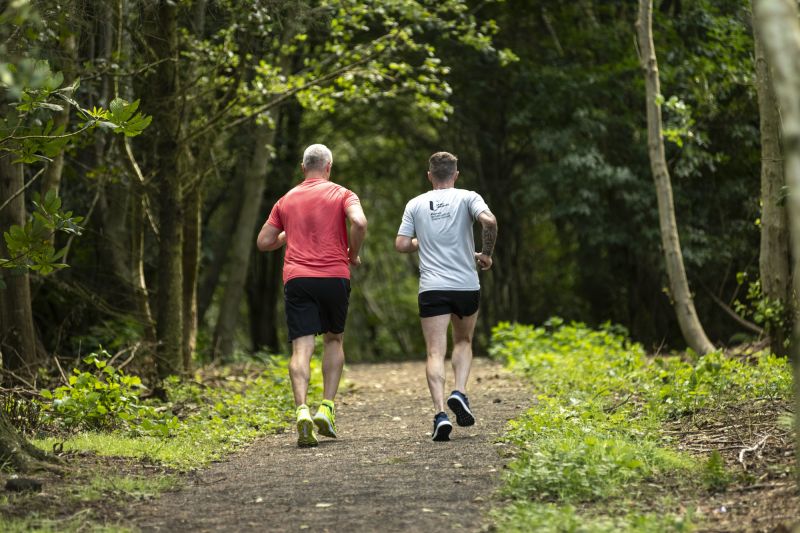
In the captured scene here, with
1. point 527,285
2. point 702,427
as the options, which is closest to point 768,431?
point 702,427

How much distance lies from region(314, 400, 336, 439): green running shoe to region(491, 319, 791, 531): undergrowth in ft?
4.56

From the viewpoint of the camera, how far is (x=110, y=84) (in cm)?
1263

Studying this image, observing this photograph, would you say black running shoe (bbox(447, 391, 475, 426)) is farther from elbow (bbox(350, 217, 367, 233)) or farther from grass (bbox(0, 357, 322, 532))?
grass (bbox(0, 357, 322, 532))

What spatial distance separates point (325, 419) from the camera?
26.1ft

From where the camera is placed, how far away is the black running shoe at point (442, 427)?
7656 millimetres

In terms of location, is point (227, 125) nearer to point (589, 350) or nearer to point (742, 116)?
point (589, 350)

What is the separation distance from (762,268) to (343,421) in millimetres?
4549

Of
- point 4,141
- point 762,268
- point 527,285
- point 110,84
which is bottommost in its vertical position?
point 527,285

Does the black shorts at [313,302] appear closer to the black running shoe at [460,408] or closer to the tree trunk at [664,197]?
the black running shoe at [460,408]

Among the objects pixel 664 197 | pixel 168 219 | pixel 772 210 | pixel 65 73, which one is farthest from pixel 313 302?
pixel 664 197

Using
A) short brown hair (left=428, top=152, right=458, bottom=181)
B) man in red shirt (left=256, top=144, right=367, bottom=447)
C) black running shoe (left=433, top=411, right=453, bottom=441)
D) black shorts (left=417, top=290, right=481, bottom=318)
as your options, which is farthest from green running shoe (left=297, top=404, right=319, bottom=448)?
short brown hair (left=428, top=152, right=458, bottom=181)

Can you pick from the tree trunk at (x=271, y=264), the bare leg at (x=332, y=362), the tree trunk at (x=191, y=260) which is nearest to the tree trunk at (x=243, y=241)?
the tree trunk at (x=271, y=264)

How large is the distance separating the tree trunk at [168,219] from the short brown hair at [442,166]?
411 centimetres

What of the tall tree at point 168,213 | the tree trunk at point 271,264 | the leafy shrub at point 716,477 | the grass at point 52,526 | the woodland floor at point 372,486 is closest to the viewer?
the grass at point 52,526
